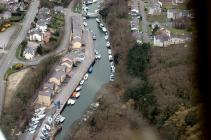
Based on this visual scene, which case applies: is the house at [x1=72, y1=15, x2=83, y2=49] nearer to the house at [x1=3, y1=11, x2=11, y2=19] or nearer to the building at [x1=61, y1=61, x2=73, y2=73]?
the building at [x1=61, y1=61, x2=73, y2=73]

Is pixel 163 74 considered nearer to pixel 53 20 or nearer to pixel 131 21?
pixel 131 21

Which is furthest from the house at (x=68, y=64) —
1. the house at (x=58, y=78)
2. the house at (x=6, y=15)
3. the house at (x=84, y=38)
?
the house at (x=6, y=15)

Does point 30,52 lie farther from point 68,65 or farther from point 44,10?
point 44,10

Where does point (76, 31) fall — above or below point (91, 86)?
above

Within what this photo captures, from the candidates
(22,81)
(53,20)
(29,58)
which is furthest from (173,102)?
(53,20)

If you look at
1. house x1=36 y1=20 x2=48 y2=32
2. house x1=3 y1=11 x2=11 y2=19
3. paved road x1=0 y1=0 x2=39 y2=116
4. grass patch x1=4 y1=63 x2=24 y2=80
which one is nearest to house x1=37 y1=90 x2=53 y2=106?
paved road x1=0 y1=0 x2=39 y2=116

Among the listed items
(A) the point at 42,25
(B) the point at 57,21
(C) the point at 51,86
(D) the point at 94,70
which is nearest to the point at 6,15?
(A) the point at 42,25

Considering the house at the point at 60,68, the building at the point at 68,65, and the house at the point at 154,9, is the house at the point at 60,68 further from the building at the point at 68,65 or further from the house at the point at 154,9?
the house at the point at 154,9
